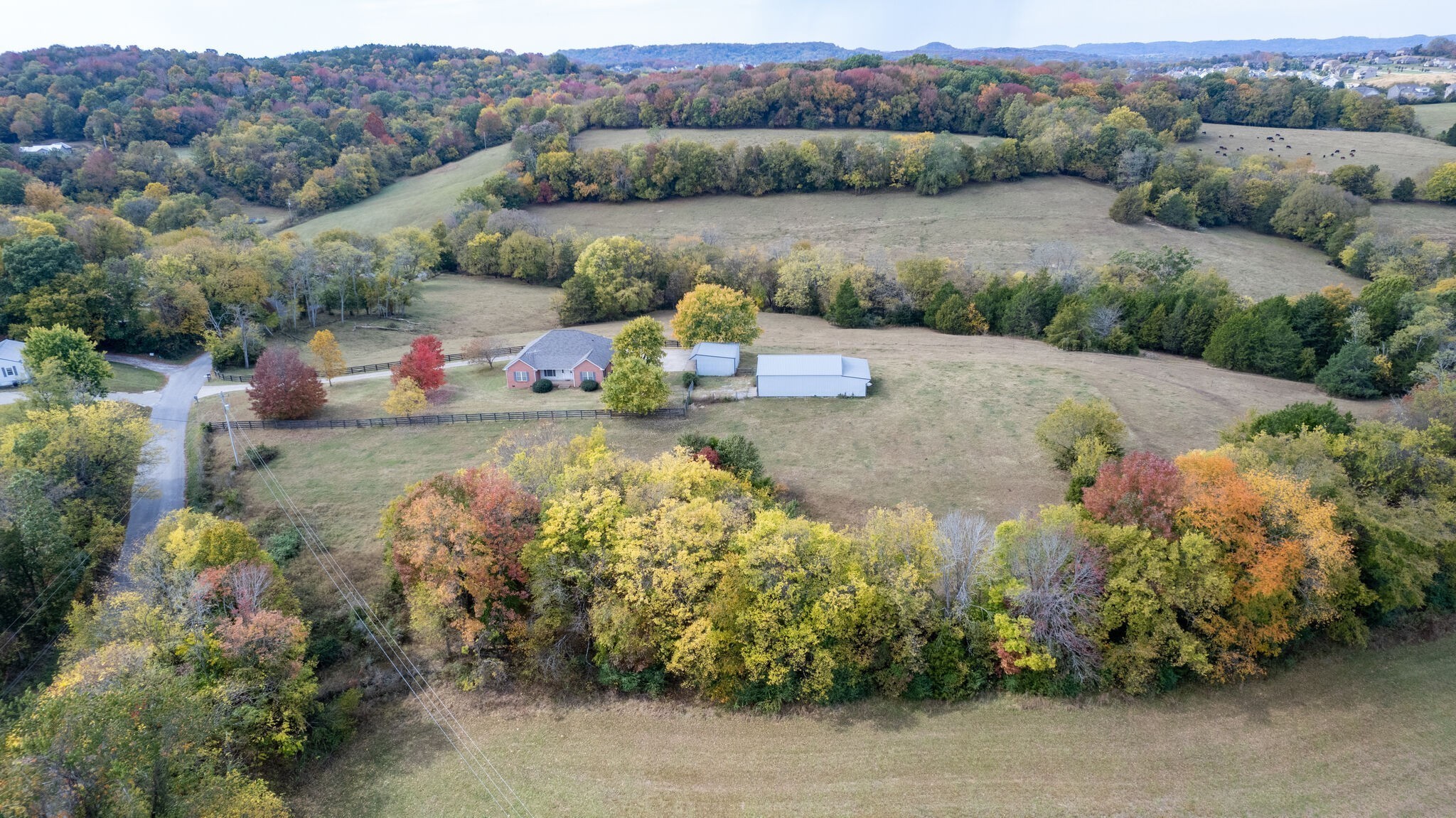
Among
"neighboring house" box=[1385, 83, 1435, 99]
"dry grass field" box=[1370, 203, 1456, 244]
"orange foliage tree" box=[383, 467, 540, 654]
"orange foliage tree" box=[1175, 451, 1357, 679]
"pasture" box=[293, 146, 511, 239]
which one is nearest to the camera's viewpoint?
"orange foliage tree" box=[1175, 451, 1357, 679]

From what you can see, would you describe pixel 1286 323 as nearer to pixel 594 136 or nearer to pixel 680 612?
pixel 680 612

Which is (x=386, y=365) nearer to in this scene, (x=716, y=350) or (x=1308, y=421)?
(x=716, y=350)

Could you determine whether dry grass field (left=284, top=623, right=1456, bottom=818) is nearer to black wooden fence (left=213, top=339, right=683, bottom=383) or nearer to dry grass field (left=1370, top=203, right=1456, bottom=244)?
black wooden fence (left=213, top=339, right=683, bottom=383)

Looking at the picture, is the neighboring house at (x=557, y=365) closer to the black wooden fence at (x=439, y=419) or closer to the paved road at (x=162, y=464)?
the black wooden fence at (x=439, y=419)

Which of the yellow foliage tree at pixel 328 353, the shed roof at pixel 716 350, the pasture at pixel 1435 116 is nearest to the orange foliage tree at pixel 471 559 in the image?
the shed roof at pixel 716 350

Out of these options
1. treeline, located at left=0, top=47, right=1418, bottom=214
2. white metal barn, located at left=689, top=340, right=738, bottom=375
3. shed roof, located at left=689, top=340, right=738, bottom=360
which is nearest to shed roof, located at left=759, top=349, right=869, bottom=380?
white metal barn, located at left=689, top=340, right=738, bottom=375

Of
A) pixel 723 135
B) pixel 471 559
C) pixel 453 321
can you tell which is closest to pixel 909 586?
pixel 471 559
